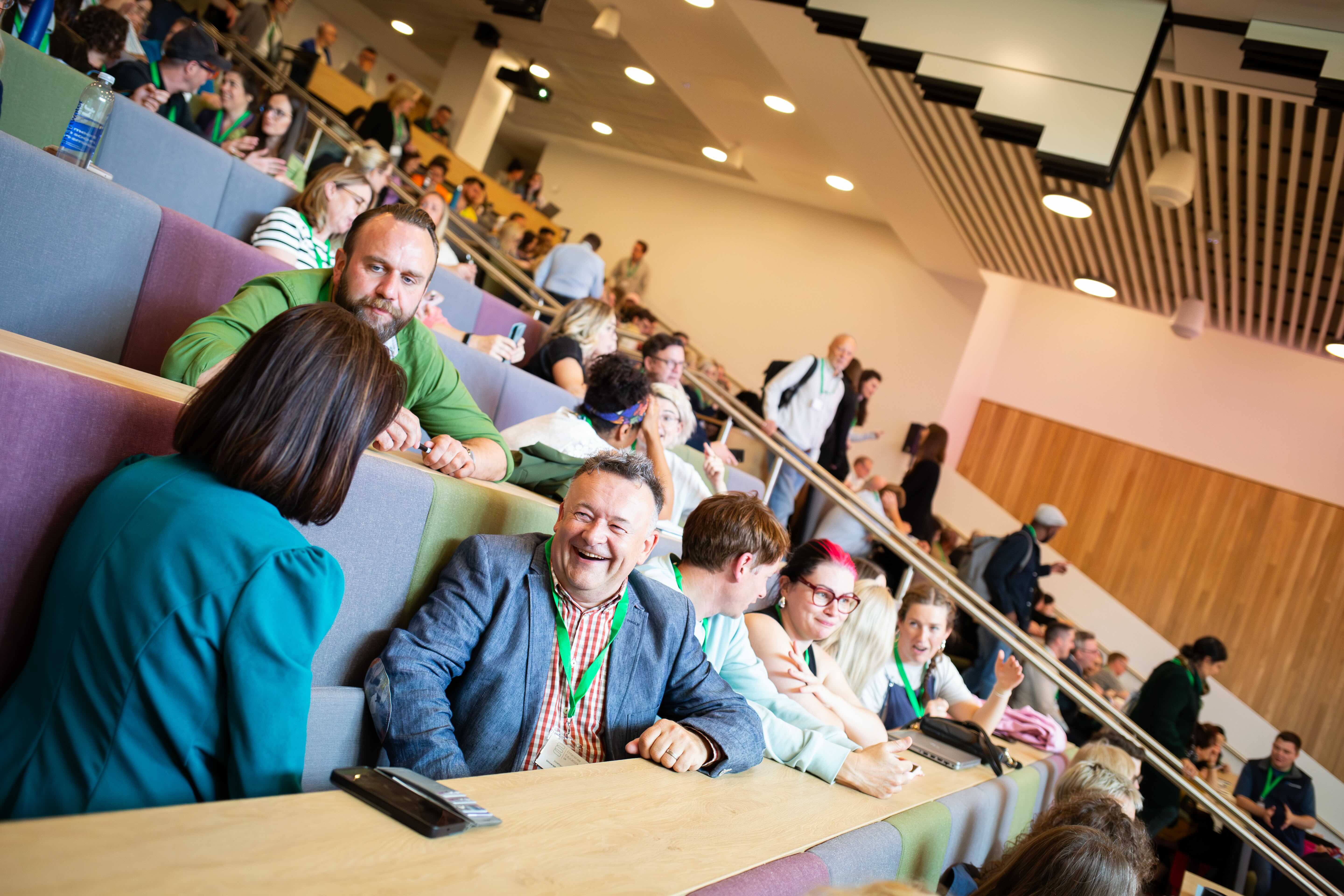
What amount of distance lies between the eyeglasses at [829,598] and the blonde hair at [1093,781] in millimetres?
878

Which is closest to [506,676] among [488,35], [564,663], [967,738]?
[564,663]

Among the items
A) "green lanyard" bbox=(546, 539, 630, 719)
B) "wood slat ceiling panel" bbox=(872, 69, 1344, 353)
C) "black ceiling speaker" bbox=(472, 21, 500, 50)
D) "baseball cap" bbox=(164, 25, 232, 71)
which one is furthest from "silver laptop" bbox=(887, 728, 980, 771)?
"black ceiling speaker" bbox=(472, 21, 500, 50)

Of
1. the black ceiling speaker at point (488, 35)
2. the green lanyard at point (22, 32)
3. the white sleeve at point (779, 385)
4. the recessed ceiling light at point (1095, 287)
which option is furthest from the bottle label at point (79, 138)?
the black ceiling speaker at point (488, 35)

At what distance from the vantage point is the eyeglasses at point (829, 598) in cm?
267

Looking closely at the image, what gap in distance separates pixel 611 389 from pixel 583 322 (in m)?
1.30

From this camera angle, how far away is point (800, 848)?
1.52m

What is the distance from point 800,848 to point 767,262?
31.5 ft

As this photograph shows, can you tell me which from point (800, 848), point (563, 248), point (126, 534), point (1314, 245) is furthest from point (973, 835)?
point (1314, 245)

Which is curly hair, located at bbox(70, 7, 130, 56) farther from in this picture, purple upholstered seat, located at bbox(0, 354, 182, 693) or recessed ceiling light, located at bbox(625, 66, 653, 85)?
recessed ceiling light, located at bbox(625, 66, 653, 85)

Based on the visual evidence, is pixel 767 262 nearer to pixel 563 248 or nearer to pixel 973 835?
pixel 563 248

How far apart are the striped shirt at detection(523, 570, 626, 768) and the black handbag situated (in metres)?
1.62

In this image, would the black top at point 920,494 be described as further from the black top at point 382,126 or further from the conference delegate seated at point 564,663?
the conference delegate seated at point 564,663

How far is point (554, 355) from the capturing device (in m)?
4.24

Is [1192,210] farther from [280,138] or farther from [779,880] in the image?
[779,880]
